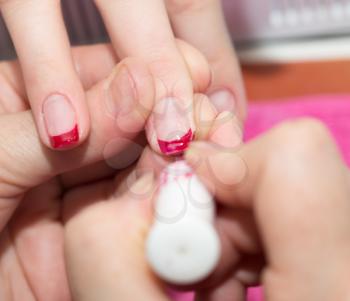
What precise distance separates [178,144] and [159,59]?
0.33 feet

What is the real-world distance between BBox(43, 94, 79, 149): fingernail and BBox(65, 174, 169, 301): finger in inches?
2.1

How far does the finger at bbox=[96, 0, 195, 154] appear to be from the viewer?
45 cm

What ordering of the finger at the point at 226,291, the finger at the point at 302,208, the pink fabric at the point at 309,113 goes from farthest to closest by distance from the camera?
the pink fabric at the point at 309,113 < the finger at the point at 226,291 < the finger at the point at 302,208

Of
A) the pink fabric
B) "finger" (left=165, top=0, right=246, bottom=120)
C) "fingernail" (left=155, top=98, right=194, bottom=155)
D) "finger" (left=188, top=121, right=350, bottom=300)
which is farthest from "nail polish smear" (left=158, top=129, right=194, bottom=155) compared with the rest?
the pink fabric

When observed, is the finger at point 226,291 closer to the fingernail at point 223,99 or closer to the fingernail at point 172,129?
the fingernail at point 172,129

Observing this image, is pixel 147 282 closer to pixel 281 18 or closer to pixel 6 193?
pixel 6 193

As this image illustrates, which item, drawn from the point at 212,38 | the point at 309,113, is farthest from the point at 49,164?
the point at 309,113

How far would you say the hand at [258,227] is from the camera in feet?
0.98

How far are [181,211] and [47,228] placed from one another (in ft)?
0.84

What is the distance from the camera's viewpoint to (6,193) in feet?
1.64

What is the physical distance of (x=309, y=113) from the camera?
0.77 metres

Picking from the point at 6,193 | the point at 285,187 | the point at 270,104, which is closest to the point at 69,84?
the point at 6,193

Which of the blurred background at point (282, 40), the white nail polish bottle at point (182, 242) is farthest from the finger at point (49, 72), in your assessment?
the blurred background at point (282, 40)

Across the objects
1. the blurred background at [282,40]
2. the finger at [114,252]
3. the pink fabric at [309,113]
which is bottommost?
the pink fabric at [309,113]
